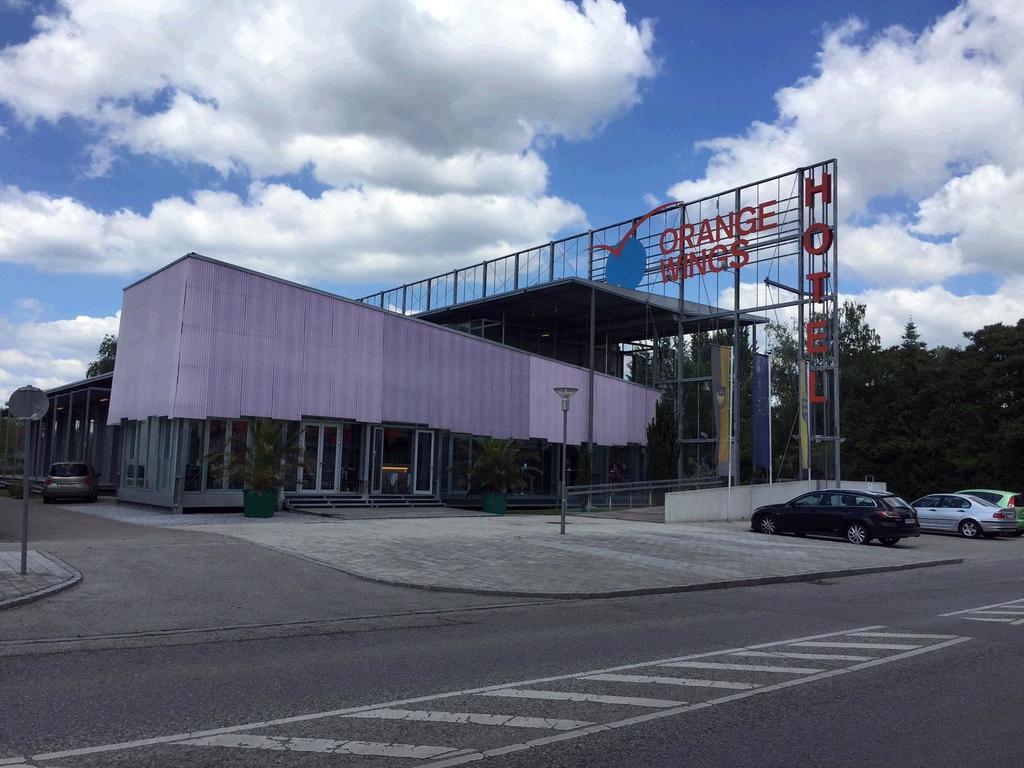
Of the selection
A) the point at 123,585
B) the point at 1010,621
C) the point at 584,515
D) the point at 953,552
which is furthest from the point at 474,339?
the point at 1010,621

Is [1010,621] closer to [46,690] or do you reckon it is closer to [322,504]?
[46,690]

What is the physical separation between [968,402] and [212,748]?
53770mm

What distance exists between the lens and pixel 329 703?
6.00 metres

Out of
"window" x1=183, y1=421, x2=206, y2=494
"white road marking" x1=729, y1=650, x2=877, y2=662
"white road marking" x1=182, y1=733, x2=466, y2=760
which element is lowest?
"white road marking" x1=729, y1=650, x2=877, y2=662

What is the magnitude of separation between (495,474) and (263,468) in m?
9.26

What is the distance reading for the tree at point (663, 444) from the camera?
3769cm

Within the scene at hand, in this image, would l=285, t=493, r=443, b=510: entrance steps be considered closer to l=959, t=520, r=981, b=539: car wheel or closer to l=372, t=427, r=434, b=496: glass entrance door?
l=372, t=427, r=434, b=496: glass entrance door

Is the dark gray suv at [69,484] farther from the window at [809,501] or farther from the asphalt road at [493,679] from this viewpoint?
the window at [809,501]

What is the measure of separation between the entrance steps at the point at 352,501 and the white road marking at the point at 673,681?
19941 mm

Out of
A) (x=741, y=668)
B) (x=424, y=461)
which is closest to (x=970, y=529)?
(x=424, y=461)

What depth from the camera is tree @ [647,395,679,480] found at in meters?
37.7

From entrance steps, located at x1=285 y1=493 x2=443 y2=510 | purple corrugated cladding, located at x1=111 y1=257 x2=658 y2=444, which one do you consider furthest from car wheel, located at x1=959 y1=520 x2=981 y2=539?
entrance steps, located at x1=285 y1=493 x2=443 y2=510

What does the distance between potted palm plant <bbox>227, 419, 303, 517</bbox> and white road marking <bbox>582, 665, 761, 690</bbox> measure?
17306 mm

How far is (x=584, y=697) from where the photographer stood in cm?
625
